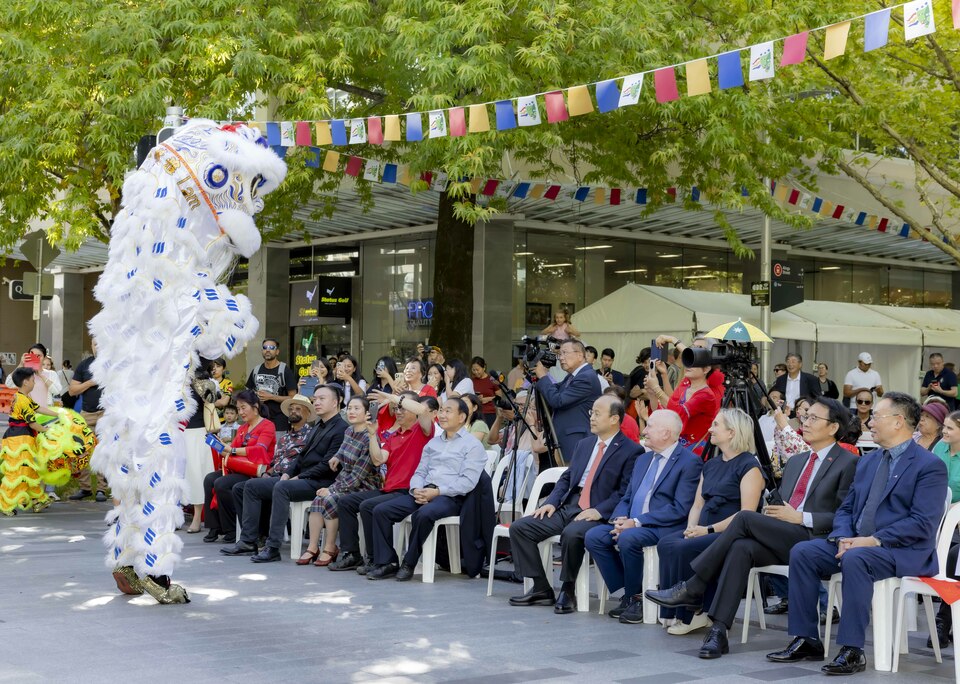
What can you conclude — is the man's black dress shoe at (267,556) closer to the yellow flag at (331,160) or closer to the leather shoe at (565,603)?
the leather shoe at (565,603)

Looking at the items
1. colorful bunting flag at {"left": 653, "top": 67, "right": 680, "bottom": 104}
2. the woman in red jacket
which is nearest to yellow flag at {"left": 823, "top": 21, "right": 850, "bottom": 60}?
colorful bunting flag at {"left": 653, "top": 67, "right": 680, "bottom": 104}

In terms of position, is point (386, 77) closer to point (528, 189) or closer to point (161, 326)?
point (528, 189)

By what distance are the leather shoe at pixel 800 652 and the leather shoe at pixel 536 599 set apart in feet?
6.46

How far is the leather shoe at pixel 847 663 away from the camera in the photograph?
19.7ft

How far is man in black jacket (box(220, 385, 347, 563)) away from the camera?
389 inches

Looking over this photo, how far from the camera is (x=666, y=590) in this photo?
274 inches

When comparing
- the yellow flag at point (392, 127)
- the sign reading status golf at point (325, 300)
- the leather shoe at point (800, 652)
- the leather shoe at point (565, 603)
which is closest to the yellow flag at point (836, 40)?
the leather shoe at point (565, 603)

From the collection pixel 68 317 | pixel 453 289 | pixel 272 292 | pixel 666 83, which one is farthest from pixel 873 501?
pixel 68 317

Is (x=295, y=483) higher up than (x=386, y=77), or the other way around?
(x=386, y=77)

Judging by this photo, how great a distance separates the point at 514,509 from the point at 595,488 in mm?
1330

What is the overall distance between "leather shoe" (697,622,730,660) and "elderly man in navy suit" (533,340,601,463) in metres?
2.51

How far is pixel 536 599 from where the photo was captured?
799cm

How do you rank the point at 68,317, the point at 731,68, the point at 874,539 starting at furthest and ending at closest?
the point at 68,317 → the point at 731,68 → the point at 874,539

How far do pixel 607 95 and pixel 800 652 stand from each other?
628cm
